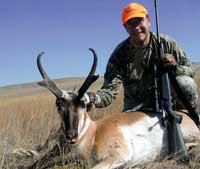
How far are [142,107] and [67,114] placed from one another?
5.18ft

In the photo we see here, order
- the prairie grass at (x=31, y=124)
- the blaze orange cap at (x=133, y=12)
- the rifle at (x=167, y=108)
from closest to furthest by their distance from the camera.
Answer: the rifle at (x=167, y=108), the blaze orange cap at (x=133, y=12), the prairie grass at (x=31, y=124)

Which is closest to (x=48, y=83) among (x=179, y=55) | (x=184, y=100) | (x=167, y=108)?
(x=167, y=108)

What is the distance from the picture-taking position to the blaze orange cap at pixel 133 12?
5.66 metres

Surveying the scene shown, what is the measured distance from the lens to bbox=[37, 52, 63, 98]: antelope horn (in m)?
4.80

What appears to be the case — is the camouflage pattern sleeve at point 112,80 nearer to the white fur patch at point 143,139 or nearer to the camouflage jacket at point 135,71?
the camouflage jacket at point 135,71

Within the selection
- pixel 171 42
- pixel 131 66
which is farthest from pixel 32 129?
pixel 171 42

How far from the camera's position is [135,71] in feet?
19.9

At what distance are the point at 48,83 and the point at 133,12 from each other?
1528 millimetres

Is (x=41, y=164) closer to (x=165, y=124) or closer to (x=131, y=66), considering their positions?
(x=165, y=124)

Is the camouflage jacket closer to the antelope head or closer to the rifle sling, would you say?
the rifle sling

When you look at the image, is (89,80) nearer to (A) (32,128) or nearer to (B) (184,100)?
(B) (184,100)

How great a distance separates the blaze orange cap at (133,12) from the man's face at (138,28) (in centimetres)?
6

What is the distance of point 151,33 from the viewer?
19.7 feet

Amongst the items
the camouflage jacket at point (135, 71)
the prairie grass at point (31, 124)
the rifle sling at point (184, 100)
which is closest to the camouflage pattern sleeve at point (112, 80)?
the camouflage jacket at point (135, 71)
